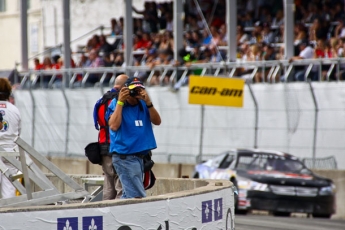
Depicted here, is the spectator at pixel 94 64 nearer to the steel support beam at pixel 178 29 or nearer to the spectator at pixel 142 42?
the spectator at pixel 142 42

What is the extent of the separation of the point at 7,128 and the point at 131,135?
164cm

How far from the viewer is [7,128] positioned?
34.1 feet

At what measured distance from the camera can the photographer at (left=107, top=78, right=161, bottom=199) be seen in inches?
368

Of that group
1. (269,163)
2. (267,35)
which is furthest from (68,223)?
(267,35)

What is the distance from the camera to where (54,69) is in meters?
27.4

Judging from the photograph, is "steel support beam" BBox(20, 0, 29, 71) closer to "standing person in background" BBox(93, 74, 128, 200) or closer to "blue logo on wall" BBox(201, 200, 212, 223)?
"standing person in background" BBox(93, 74, 128, 200)

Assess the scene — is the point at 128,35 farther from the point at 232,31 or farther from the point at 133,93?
the point at 133,93

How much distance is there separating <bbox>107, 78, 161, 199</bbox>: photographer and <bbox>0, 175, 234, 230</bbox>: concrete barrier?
72 centimetres

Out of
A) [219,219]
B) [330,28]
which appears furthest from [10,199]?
[330,28]

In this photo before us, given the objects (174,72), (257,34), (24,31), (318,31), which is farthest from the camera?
(24,31)

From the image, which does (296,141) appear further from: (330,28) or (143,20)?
(143,20)

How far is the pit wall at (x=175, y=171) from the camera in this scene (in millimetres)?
18797

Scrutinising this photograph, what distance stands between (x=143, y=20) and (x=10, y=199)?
20912 millimetres

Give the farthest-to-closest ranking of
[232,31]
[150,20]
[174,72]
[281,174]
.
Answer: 1. [150,20]
2. [232,31]
3. [174,72]
4. [281,174]
